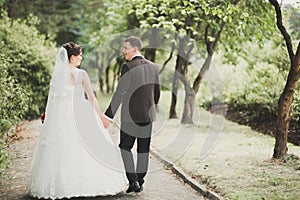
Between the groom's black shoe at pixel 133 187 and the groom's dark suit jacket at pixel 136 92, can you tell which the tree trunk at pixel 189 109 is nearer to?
the groom's dark suit jacket at pixel 136 92

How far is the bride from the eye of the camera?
6797mm

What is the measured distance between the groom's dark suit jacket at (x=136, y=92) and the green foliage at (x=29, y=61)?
899cm

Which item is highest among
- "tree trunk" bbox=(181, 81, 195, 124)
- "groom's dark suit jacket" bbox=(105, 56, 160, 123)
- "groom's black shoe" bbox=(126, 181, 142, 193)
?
"groom's dark suit jacket" bbox=(105, 56, 160, 123)

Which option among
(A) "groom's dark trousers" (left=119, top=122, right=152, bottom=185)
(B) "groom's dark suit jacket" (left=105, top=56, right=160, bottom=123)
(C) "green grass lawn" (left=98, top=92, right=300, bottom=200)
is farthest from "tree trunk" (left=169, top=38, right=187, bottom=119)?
(A) "groom's dark trousers" (left=119, top=122, right=152, bottom=185)

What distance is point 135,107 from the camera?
24.2 ft

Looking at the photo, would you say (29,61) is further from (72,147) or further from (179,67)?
(72,147)

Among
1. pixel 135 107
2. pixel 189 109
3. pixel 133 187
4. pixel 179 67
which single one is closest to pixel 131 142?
pixel 135 107

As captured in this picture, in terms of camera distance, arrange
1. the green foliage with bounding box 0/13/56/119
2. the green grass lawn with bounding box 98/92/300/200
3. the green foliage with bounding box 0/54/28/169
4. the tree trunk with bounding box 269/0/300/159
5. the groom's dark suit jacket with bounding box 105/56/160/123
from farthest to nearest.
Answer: the green foliage with bounding box 0/13/56/119 → the tree trunk with bounding box 269/0/300/159 → the green foliage with bounding box 0/54/28/169 → the green grass lawn with bounding box 98/92/300/200 → the groom's dark suit jacket with bounding box 105/56/160/123

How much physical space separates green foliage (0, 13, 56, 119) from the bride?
878cm

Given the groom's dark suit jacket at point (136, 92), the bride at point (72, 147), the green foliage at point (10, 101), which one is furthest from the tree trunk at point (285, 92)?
the green foliage at point (10, 101)

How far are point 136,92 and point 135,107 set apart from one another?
0.77 feet

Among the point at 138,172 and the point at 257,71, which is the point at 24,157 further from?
the point at 257,71

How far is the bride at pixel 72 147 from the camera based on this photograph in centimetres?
680

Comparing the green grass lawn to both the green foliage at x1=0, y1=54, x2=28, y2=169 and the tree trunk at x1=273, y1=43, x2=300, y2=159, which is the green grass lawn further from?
the green foliage at x1=0, y1=54, x2=28, y2=169
